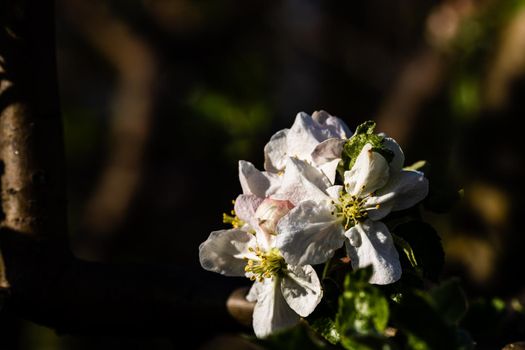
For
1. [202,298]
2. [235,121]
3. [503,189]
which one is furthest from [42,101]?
[235,121]

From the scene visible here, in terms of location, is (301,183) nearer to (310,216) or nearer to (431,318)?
(310,216)

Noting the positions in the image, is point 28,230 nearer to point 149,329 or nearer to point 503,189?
point 149,329

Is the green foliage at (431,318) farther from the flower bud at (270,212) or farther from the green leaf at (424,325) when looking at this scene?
the flower bud at (270,212)

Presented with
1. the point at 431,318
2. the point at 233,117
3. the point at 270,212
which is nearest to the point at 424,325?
the point at 431,318

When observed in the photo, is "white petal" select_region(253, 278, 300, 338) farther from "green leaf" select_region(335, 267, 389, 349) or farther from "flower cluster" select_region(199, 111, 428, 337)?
"green leaf" select_region(335, 267, 389, 349)

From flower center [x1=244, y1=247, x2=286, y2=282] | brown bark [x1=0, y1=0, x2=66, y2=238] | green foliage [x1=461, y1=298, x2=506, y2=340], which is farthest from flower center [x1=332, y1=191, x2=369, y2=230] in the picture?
brown bark [x1=0, y1=0, x2=66, y2=238]

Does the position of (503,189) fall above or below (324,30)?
above
